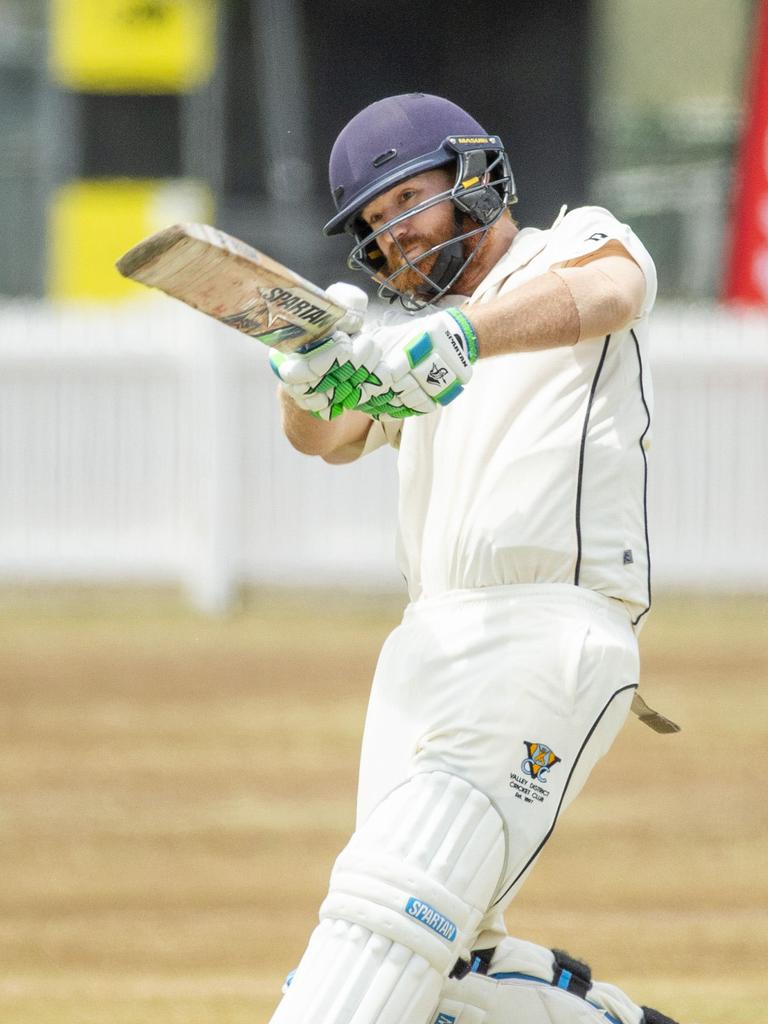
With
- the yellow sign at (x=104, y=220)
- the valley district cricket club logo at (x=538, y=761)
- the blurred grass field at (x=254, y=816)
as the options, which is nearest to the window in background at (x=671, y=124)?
the yellow sign at (x=104, y=220)

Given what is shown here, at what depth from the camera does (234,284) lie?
256 centimetres

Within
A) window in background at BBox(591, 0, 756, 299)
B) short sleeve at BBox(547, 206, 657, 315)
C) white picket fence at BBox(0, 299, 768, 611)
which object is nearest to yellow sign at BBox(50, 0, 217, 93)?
window in background at BBox(591, 0, 756, 299)

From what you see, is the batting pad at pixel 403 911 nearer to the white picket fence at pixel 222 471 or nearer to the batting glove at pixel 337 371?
the batting glove at pixel 337 371

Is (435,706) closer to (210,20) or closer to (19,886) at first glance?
(19,886)

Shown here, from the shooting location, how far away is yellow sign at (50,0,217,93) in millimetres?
12312

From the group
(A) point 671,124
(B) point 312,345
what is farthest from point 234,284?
(A) point 671,124

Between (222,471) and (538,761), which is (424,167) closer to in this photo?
(538,761)

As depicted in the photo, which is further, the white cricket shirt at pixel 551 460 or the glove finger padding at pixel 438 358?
the white cricket shirt at pixel 551 460

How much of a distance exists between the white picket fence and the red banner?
1.08 m

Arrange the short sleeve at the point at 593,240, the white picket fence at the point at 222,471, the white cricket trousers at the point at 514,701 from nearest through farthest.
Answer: the white cricket trousers at the point at 514,701 → the short sleeve at the point at 593,240 → the white picket fence at the point at 222,471

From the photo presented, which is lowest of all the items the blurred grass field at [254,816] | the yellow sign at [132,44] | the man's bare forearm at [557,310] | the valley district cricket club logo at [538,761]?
the blurred grass field at [254,816]

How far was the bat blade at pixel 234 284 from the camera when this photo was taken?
2.43 metres

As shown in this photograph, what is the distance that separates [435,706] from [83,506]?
722cm

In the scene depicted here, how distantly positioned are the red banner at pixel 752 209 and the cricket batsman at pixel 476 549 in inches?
319
